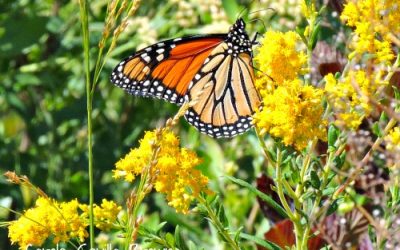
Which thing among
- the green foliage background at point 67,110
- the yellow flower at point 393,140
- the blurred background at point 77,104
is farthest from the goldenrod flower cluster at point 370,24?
the green foliage background at point 67,110

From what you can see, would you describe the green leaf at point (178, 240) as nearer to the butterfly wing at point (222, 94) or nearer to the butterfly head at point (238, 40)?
the butterfly wing at point (222, 94)

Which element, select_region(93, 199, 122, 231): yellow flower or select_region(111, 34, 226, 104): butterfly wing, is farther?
select_region(111, 34, 226, 104): butterfly wing

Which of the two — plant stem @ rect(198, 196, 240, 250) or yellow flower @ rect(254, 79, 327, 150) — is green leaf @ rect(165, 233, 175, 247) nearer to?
plant stem @ rect(198, 196, 240, 250)

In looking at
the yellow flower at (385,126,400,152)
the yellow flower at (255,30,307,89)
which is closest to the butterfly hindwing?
the yellow flower at (255,30,307,89)

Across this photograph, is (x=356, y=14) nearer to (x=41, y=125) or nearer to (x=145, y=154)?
(x=145, y=154)

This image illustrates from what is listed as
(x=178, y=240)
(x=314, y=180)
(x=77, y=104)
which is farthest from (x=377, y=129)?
(x=77, y=104)

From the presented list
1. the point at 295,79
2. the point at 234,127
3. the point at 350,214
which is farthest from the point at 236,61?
the point at 295,79
